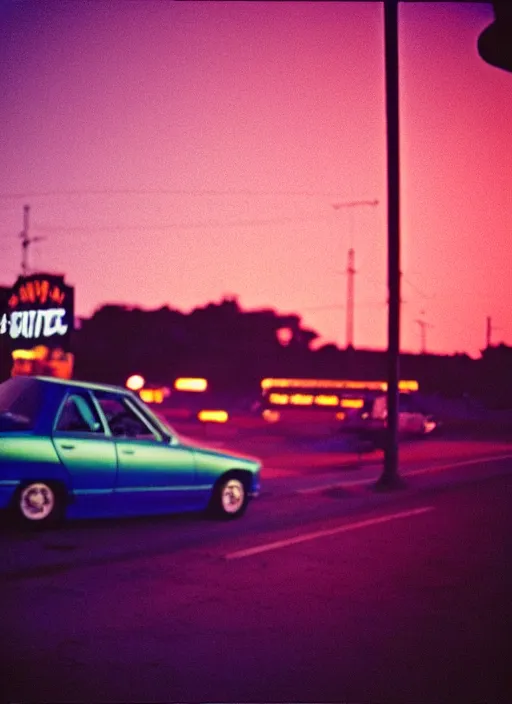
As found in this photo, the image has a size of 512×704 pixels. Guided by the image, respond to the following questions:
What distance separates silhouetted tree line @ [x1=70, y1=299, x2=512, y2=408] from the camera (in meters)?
74.2

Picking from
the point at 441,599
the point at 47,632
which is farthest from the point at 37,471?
the point at 441,599

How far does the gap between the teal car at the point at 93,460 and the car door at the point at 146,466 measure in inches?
0.5

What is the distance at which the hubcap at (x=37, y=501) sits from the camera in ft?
31.8

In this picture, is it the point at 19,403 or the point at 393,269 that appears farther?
the point at 393,269

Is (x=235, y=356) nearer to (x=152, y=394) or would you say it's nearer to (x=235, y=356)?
(x=235, y=356)

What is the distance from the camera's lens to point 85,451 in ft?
33.1

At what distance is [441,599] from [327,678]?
2412 millimetres

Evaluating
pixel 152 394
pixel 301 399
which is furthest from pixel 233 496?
pixel 301 399

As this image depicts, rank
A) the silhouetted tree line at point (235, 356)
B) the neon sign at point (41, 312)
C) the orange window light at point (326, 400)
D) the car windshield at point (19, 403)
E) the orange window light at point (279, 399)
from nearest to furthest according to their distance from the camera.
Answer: the car windshield at point (19, 403), the neon sign at point (41, 312), the orange window light at point (326, 400), the orange window light at point (279, 399), the silhouetted tree line at point (235, 356)

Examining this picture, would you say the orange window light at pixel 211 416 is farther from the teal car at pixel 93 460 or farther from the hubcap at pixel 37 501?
the hubcap at pixel 37 501

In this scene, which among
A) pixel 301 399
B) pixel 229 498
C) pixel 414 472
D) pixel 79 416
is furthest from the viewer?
pixel 301 399

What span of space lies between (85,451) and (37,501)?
797 millimetres

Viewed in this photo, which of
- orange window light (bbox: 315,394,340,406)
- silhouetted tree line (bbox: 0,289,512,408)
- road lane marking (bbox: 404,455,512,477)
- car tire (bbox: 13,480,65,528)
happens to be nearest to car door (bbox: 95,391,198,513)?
car tire (bbox: 13,480,65,528)

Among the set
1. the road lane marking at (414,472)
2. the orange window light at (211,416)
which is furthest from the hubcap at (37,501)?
the orange window light at (211,416)
